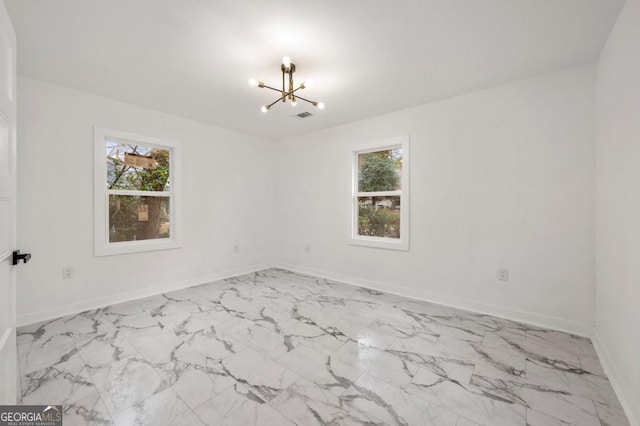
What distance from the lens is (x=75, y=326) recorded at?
8.71 ft

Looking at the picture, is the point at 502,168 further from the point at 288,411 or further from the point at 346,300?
the point at 288,411

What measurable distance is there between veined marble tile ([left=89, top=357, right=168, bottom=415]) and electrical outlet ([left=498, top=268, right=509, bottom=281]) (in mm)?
3199

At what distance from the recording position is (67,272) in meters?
3.00

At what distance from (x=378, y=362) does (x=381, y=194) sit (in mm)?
2382

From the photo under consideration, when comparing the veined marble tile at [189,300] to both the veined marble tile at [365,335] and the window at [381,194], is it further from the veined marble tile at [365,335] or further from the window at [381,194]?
the window at [381,194]

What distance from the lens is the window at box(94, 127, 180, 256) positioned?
3.24m

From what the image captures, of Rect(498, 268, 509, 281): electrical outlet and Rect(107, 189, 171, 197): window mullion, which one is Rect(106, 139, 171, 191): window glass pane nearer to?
Rect(107, 189, 171, 197): window mullion

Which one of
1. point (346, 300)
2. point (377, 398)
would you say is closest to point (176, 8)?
point (377, 398)

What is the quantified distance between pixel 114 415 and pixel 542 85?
427 cm

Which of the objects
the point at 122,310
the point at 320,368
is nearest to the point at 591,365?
the point at 320,368

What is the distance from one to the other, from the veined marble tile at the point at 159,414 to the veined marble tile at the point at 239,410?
0.07 metres

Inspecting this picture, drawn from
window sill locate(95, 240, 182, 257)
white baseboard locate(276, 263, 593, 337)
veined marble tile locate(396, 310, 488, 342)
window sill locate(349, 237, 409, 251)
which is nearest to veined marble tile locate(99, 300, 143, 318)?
window sill locate(95, 240, 182, 257)

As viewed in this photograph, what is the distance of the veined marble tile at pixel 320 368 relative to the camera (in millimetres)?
1822

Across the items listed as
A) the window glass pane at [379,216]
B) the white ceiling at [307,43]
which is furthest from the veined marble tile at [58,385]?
the window glass pane at [379,216]
